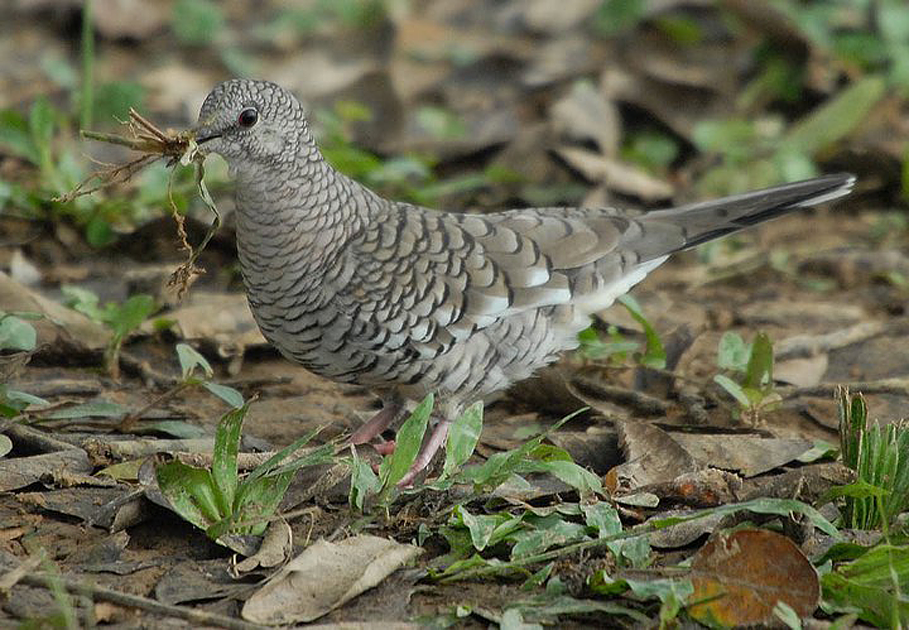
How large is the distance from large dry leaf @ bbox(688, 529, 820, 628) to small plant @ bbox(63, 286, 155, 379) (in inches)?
82.6

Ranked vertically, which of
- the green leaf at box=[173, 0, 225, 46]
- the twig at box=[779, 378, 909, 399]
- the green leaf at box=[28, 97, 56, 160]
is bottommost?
the twig at box=[779, 378, 909, 399]

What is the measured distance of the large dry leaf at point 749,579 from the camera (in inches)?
114

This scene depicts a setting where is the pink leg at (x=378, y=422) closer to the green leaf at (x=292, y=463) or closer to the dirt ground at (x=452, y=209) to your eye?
the dirt ground at (x=452, y=209)

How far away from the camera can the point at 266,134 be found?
372 centimetres

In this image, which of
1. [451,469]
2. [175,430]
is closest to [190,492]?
[451,469]

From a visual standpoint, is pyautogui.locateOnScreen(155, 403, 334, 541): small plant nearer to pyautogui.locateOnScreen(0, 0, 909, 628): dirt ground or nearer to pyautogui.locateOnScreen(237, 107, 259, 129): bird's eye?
pyautogui.locateOnScreen(0, 0, 909, 628): dirt ground

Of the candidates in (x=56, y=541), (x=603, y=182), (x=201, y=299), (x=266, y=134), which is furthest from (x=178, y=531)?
(x=603, y=182)

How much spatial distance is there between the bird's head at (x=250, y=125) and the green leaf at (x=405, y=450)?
0.92 meters

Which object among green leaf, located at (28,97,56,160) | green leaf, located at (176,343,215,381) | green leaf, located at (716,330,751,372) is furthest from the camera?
green leaf, located at (28,97,56,160)

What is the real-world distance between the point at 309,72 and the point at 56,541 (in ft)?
15.2

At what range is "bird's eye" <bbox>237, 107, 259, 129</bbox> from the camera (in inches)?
143

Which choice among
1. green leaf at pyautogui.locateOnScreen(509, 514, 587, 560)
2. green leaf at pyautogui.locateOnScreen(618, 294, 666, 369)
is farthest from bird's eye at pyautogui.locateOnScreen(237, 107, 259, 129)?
green leaf at pyautogui.locateOnScreen(618, 294, 666, 369)

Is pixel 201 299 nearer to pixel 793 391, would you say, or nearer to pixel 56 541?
pixel 56 541

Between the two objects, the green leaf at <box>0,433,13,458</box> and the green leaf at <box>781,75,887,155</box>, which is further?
the green leaf at <box>781,75,887,155</box>
